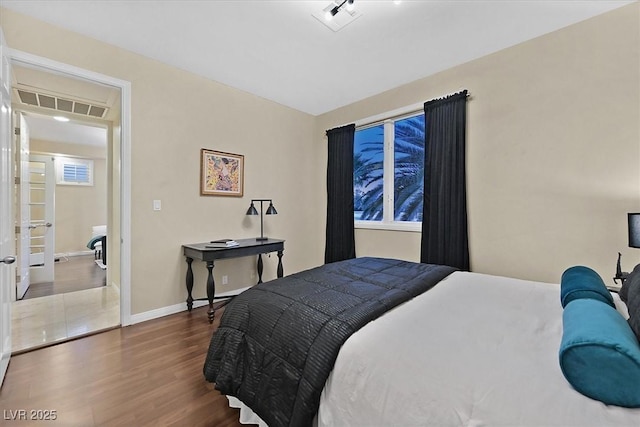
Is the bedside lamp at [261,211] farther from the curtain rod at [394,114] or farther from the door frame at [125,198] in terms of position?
the curtain rod at [394,114]

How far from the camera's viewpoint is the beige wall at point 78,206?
20.3ft

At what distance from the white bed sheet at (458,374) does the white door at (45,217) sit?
512 centimetres

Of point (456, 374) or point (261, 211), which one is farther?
point (261, 211)

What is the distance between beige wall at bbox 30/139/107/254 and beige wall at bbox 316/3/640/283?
24.1ft

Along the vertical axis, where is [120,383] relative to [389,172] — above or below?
below

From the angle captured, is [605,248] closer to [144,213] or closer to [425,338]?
[425,338]

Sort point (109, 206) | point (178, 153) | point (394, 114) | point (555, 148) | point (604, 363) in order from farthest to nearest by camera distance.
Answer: point (109, 206), point (394, 114), point (178, 153), point (555, 148), point (604, 363)

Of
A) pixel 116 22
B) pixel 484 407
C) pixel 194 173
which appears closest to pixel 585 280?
pixel 484 407

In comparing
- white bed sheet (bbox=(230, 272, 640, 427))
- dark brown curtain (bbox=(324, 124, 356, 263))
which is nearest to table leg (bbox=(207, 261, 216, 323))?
dark brown curtain (bbox=(324, 124, 356, 263))

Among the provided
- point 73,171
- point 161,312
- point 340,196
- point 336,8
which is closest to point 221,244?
point 161,312

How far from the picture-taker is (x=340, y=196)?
407 cm

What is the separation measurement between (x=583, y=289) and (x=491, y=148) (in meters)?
1.80

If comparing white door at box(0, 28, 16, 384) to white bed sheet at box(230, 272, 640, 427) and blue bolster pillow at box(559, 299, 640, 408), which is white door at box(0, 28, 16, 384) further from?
blue bolster pillow at box(559, 299, 640, 408)

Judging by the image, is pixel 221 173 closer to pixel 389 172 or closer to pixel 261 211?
pixel 261 211
